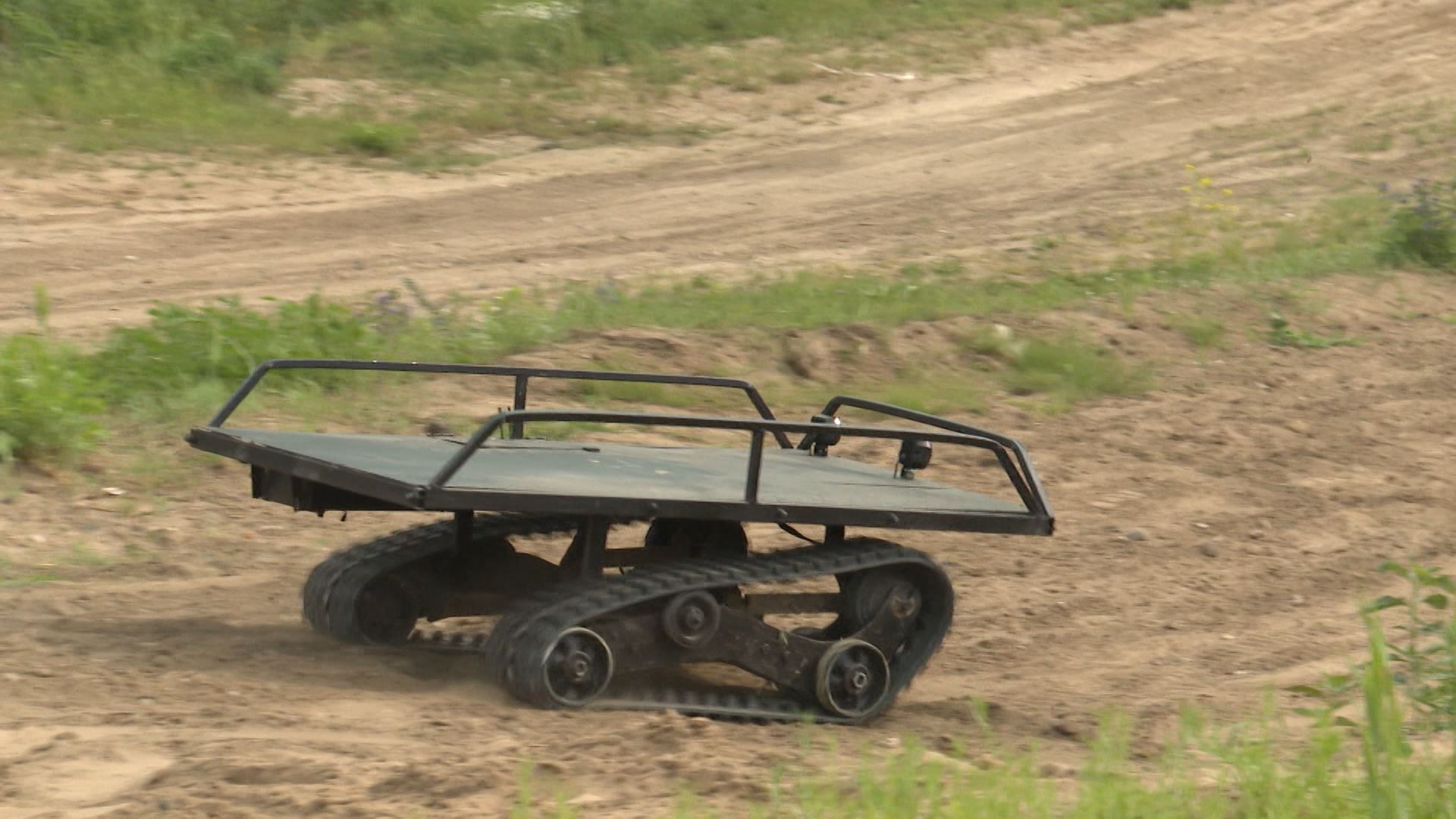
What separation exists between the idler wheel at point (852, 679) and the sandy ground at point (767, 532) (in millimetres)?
106

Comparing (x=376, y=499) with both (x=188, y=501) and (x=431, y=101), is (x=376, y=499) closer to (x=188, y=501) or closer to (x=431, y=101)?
(x=188, y=501)

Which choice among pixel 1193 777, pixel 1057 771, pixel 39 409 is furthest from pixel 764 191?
pixel 1193 777

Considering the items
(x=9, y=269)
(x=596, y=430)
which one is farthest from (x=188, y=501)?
(x=9, y=269)

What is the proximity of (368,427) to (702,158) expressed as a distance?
7845 mm

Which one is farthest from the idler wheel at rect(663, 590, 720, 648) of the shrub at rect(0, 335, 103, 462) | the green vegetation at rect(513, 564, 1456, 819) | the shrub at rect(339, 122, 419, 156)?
the shrub at rect(339, 122, 419, 156)

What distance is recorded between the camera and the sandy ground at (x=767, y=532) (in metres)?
4.36

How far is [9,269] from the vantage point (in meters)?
11.3

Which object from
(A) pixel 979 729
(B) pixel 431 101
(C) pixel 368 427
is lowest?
(A) pixel 979 729

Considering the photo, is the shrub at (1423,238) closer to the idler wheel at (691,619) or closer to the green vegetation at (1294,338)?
the green vegetation at (1294,338)

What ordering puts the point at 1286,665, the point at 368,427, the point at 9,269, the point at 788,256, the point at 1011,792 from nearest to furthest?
the point at 1011,792 → the point at 1286,665 → the point at 368,427 → the point at 9,269 → the point at 788,256

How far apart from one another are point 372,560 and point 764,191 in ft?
31.1

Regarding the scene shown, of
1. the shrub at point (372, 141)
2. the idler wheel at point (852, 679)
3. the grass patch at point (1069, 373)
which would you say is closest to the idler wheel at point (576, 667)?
the idler wheel at point (852, 679)

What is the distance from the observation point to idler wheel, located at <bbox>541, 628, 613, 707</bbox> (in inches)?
188

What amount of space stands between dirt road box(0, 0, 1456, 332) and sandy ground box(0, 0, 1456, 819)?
→ 0.05 meters
